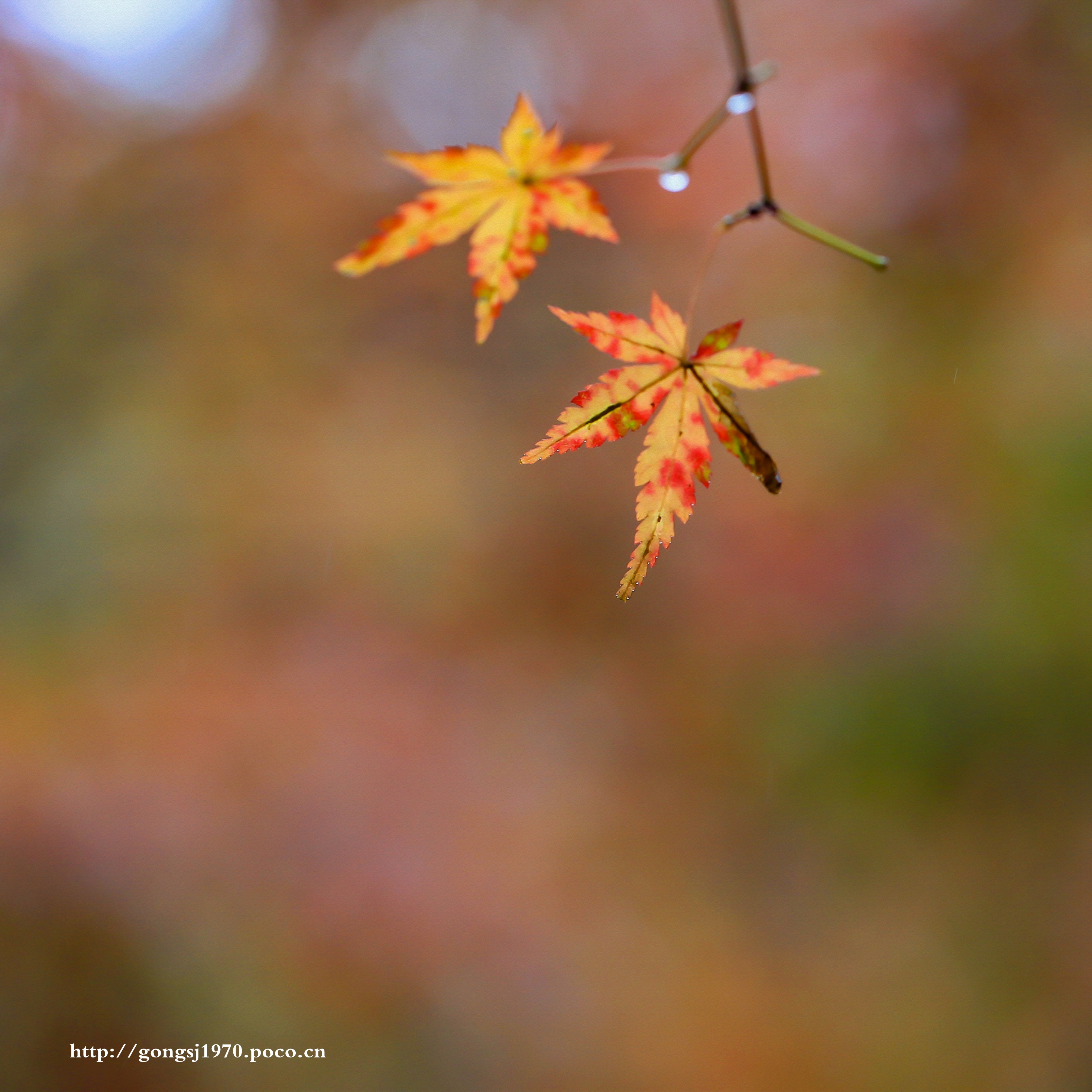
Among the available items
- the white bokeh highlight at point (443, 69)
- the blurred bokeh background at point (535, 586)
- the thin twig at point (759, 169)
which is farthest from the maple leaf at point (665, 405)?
the white bokeh highlight at point (443, 69)

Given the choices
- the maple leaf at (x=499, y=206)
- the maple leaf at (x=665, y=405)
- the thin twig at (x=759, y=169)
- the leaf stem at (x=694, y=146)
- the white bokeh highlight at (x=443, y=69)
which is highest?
the white bokeh highlight at (x=443, y=69)

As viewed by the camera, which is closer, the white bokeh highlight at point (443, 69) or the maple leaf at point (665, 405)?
the maple leaf at point (665, 405)

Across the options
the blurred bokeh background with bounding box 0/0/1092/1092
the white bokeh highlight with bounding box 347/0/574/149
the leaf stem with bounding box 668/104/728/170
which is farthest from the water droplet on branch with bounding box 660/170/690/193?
the white bokeh highlight with bounding box 347/0/574/149

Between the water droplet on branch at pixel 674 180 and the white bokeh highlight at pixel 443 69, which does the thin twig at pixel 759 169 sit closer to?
the water droplet on branch at pixel 674 180

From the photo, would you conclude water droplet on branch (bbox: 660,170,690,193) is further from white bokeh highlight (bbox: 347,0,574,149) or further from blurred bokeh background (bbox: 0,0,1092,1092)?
white bokeh highlight (bbox: 347,0,574,149)

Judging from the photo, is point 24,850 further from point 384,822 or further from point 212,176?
point 212,176

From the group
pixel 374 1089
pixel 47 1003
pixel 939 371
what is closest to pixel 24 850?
pixel 47 1003

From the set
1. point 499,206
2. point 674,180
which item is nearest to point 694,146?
point 674,180
